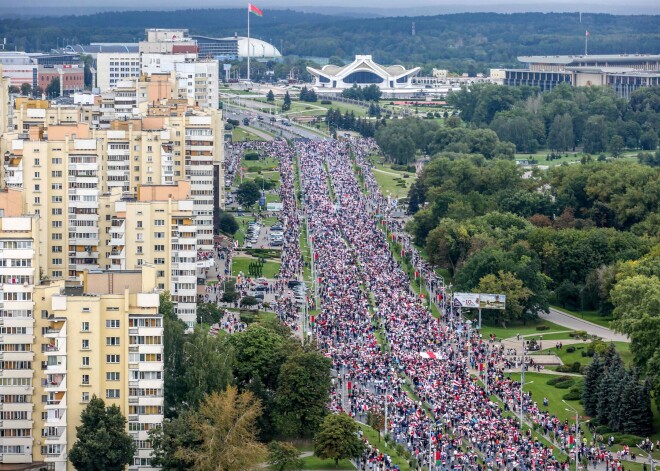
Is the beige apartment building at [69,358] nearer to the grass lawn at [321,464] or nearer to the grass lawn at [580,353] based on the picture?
the grass lawn at [321,464]

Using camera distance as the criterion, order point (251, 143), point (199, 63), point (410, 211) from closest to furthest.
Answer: point (410, 211) < point (199, 63) < point (251, 143)

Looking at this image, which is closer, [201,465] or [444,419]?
[201,465]

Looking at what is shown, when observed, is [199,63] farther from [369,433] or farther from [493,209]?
[369,433]

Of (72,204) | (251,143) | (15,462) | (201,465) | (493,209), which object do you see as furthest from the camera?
(251,143)

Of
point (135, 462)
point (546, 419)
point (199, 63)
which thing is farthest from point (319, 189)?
point (135, 462)

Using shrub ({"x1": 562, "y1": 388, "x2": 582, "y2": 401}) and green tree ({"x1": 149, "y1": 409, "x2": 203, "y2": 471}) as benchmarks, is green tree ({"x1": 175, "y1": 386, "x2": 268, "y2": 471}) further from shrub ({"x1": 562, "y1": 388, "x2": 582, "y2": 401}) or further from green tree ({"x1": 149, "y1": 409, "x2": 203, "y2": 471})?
shrub ({"x1": 562, "y1": 388, "x2": 582, "y2": 401})

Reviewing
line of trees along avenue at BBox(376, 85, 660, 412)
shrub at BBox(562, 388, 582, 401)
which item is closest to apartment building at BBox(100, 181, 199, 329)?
shrub at BBox(562, 388, 582, 401)
